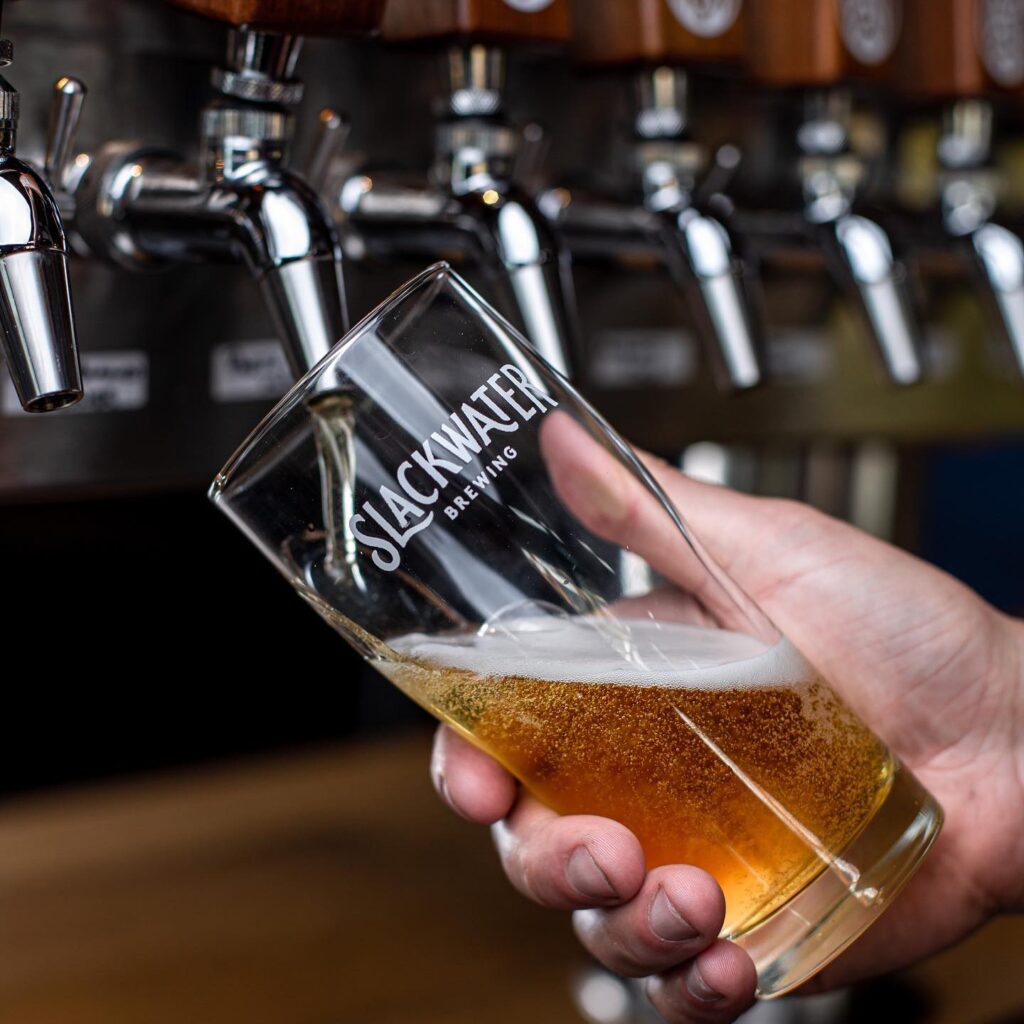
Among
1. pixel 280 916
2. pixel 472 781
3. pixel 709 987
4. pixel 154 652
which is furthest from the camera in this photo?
pixel 154 652

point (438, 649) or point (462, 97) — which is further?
point (462, 97)

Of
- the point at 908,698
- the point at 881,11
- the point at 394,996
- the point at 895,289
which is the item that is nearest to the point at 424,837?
the point at 394,996

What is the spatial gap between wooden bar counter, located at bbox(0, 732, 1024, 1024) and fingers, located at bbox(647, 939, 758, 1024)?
1.05 ft

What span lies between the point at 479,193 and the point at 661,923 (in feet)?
1.26

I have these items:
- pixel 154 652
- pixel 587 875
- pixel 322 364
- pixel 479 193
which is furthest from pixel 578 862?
pixel 154 652

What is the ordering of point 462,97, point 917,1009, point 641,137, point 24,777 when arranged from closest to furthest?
point 462,97 → point 641,137 → point 917,1009 → point 24,777

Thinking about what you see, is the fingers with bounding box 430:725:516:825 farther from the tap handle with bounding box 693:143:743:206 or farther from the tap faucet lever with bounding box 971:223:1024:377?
the tap faucet lever with bounding box 971:223:1024:377

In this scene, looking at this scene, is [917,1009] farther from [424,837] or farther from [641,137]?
[641,137]

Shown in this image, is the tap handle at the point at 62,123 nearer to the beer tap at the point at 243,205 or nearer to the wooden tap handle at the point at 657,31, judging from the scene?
the beer tap at the point at 243,205

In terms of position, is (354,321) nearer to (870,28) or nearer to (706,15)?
(706,15)

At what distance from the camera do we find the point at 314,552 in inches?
19.7

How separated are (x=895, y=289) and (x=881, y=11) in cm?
21

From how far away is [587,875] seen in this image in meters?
0.57

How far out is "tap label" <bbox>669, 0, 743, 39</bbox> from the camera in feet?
2.56
